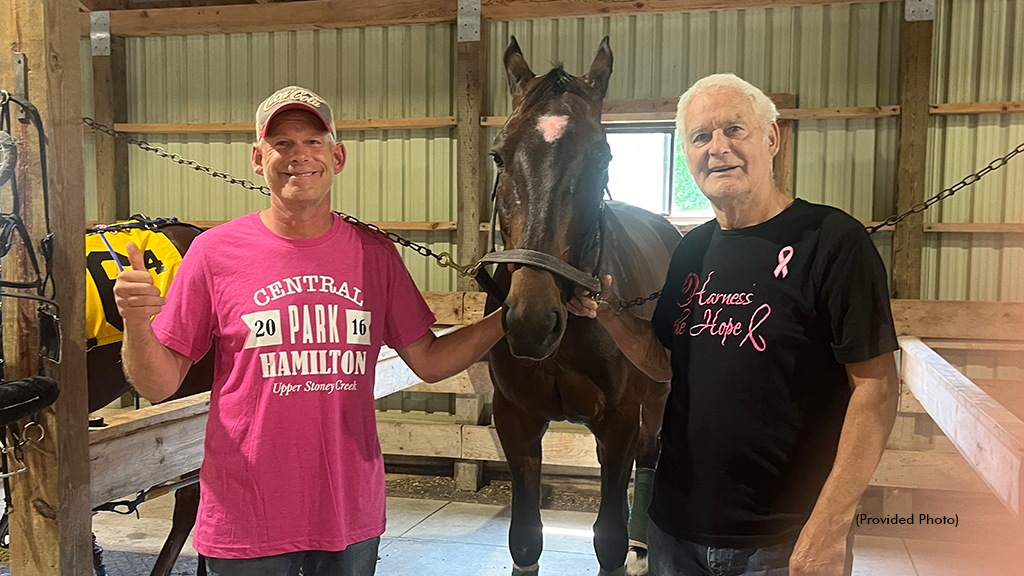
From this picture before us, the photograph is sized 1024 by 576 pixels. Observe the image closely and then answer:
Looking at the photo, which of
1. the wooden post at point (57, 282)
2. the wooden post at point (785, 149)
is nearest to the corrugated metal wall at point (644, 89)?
the wooden post at point (785, 149)

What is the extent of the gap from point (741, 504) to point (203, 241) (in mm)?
1139

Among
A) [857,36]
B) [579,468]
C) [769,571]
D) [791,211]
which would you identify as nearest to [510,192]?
[791,211]

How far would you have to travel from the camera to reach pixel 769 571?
4.00ft

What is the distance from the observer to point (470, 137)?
5.32 m

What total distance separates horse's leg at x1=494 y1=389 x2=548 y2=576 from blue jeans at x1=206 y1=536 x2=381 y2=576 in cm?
90

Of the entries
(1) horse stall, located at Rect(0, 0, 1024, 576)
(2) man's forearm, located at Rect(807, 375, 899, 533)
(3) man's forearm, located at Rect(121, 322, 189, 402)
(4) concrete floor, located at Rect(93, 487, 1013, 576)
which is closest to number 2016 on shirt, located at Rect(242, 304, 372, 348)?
(3) man's forearm, located at Rect(121, 322, 189, 402)

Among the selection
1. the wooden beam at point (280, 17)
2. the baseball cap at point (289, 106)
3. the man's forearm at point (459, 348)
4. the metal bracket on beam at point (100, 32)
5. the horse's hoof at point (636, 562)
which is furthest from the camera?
the metal bracket on beam at point (100, 32)

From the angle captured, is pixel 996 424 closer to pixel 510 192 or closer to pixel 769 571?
pixel 769 571

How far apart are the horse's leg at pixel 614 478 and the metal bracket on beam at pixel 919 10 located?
4.10m

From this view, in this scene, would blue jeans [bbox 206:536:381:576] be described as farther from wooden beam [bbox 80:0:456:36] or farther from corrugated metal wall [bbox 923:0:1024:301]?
corrugated metal wall [bbox 923:0:1024:301]

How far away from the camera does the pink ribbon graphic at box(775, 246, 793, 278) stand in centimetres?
124

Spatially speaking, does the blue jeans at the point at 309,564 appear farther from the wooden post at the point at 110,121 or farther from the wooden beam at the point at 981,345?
the wooden post at the point at 110,121

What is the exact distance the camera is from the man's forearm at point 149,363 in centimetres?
126

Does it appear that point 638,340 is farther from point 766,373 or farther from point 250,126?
point 250,126
